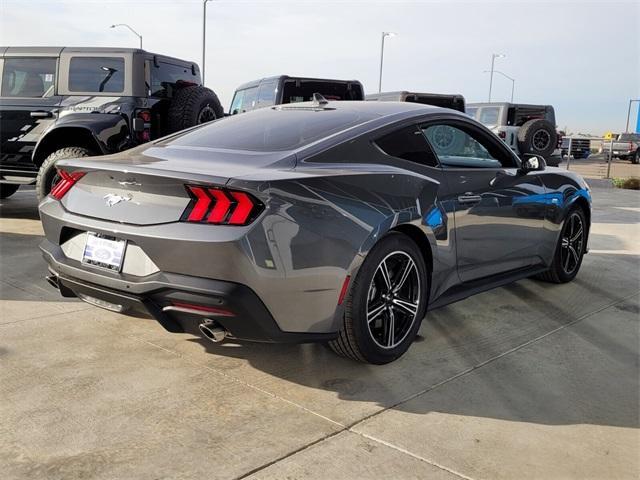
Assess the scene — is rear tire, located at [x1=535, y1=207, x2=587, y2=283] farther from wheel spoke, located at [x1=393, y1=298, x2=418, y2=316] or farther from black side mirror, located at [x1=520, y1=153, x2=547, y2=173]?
wheel spoke, located at [x1=393, y1=298, x2=418, y2=316]

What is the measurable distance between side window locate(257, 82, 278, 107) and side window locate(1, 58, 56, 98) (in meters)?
4.06

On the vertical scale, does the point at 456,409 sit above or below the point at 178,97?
below

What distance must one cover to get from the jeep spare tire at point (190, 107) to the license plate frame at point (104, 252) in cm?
435

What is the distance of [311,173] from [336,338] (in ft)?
2.80

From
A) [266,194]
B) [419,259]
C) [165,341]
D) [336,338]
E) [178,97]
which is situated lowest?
[165,341]

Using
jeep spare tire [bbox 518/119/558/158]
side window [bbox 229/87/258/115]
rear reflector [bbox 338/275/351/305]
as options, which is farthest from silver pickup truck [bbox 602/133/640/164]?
rear reflector [bbox 338/275/351/305]

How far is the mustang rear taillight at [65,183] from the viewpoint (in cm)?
328

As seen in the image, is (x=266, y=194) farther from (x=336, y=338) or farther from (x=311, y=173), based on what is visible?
(x=336, y=338)

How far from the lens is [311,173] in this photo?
2.99 metres

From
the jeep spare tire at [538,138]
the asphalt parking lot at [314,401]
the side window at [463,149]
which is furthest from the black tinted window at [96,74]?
the jeep spare tire at [538,138]

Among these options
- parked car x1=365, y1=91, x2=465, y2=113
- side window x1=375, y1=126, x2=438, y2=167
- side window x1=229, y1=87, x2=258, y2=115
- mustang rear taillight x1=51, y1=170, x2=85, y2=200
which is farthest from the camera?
parked car x1=365, y1=91, x2=465, y2=113

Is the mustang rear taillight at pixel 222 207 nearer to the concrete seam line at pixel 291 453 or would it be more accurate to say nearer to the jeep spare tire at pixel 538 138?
the concrete seam line at pixel 291 453

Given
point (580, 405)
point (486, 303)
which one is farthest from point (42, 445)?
point (486, 303)

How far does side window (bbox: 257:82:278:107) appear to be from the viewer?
35.8 ft
